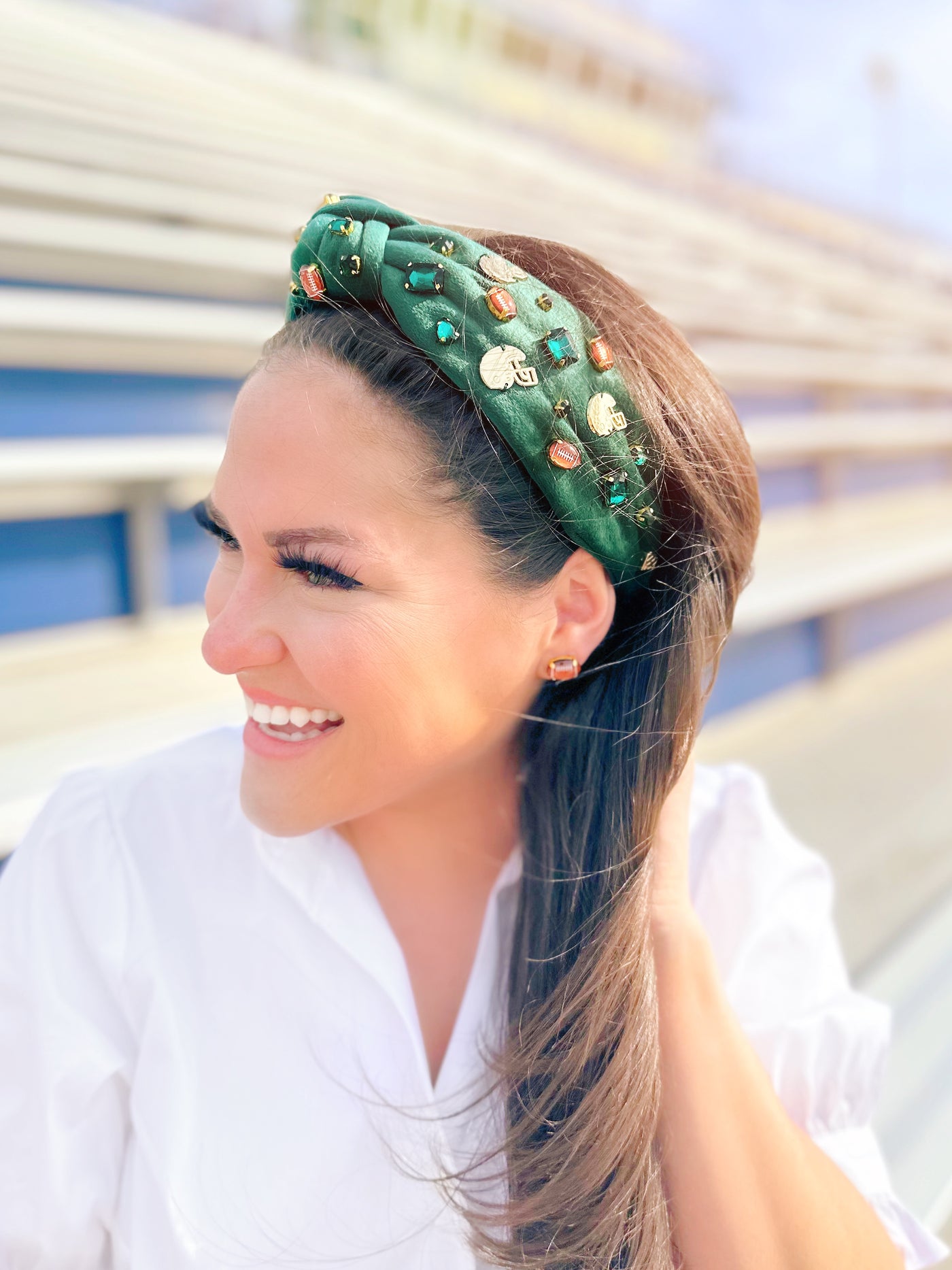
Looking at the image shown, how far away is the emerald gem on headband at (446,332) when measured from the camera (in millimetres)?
550

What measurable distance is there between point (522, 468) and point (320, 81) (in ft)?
13.2

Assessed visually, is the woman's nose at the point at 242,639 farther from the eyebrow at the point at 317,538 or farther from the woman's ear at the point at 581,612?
the woman's ear at the point at 581,612

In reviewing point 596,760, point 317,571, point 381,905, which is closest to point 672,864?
point 596,760

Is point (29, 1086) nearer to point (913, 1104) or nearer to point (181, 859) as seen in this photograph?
point (181, 859)

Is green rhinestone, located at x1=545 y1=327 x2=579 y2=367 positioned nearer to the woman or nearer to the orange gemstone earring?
the woman

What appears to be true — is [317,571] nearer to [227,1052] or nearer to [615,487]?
[615,487]

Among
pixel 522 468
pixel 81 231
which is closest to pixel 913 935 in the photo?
pixel 522 468

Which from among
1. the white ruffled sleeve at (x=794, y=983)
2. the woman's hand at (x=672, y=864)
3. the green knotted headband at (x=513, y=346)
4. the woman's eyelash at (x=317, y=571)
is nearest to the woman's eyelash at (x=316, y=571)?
the woman's eyelash at (x=317, y=571)

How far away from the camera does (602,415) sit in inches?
22.7

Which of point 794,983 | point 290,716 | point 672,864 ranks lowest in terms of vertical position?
point 794,983

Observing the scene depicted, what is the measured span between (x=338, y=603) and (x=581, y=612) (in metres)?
0.17

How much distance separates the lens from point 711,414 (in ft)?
2.05

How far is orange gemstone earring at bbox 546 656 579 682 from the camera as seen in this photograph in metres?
0.65

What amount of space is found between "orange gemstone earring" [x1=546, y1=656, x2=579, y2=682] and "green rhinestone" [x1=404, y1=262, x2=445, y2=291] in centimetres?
24
